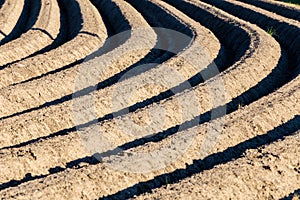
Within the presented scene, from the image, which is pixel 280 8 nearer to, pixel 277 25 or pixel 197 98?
pixel 277 25

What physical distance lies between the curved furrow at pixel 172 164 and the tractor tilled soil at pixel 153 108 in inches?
1.0

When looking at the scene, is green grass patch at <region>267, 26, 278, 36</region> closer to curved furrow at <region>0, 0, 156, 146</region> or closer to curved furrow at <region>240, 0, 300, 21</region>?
curved furrow at <region>240, 0, 300, 21</region>

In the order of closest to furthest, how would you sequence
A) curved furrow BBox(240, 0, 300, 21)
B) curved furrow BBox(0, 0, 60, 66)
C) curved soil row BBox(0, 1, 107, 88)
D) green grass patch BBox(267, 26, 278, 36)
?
curved soil row BBox(0, 1, 107, 88) < curved furrow BBox(0, 0, 60, 66) < green grass patch BBox(267, 26, 278, 36) < curved furrow BBox(240, 0, 300, 21)

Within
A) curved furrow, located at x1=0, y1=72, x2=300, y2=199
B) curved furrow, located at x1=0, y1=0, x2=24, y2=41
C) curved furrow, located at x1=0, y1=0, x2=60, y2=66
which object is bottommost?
curved furrow, located at x1=0, y1=0, x2=24, y2=41

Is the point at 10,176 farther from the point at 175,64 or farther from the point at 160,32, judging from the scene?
the point at 160,32

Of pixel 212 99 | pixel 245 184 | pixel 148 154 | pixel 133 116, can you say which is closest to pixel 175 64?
pixel 212 99

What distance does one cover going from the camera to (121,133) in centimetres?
1261

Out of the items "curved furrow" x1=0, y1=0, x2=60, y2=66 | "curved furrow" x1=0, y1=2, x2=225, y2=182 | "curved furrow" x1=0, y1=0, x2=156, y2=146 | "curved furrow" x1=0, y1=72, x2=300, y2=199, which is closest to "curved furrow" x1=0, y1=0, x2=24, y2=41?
"curved furrow" x1=0, y1=0, x2=60, y2=66

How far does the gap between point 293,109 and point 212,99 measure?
7.92 ft

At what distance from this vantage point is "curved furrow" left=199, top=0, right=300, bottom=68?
60.3 ft

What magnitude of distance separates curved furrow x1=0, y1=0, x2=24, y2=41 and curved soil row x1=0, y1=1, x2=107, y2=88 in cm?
343

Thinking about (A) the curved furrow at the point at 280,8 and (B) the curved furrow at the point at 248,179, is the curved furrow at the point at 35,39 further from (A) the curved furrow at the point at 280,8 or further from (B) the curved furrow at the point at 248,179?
(A) the curved furrow at the point at 280,8

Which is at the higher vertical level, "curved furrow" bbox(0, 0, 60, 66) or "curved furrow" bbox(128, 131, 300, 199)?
"curved furrow" bbox(128, 131, 300, 199)

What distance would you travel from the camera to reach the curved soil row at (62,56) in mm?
17094
